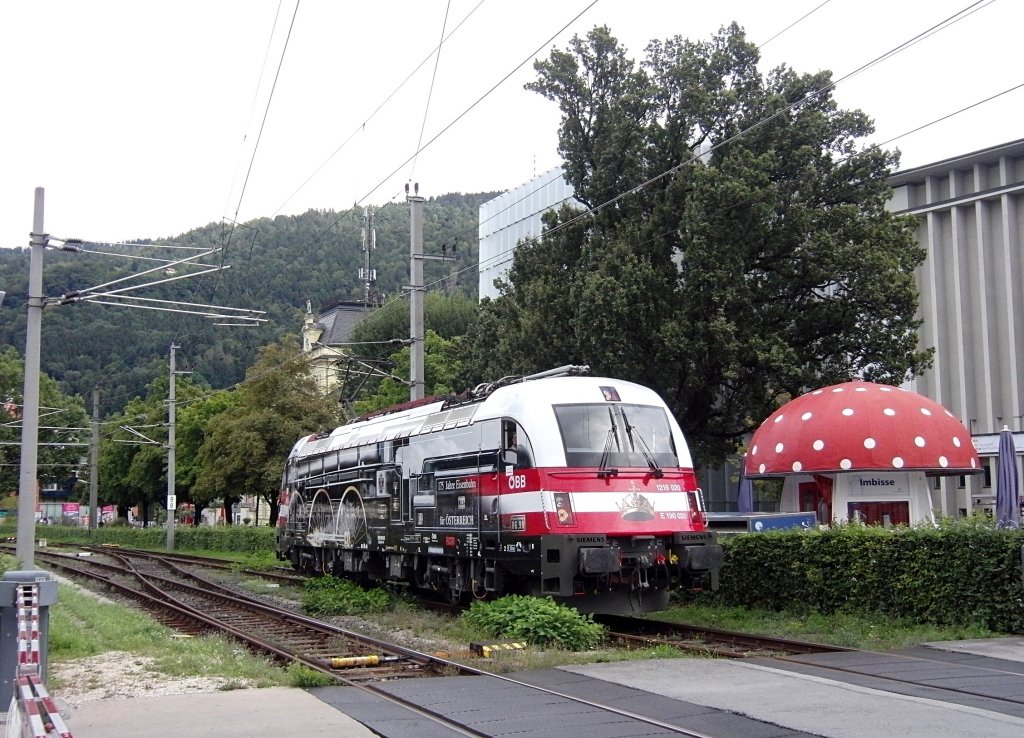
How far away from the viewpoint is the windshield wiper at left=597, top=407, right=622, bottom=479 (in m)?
15.9

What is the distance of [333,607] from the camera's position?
20.1 meters

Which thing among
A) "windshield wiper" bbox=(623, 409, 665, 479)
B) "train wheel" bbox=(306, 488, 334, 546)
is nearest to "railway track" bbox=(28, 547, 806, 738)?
"train wheel" bbox=(306, 488, 334, 546)

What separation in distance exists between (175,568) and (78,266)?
1232cm

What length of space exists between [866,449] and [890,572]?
844 cm

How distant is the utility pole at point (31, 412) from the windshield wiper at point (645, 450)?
29.5 ft

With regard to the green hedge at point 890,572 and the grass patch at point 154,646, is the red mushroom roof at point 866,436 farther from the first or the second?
the grass patch at point 154,646

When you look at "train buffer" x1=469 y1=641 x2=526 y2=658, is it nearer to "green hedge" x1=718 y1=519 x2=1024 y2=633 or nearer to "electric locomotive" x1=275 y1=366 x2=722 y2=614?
"electric locomotive" x1=275 y1=366 x2=722 y2=614

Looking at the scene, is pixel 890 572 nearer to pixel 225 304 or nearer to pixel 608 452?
pixel 608 452

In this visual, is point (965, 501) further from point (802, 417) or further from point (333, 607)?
point (333, 607)

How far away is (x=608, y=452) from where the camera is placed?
52.9 ft

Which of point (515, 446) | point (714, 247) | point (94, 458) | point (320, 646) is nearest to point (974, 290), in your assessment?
point (714, 247)

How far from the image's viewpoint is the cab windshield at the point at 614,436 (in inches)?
629

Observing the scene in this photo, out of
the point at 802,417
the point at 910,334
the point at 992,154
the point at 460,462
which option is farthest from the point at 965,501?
the point at 460,462

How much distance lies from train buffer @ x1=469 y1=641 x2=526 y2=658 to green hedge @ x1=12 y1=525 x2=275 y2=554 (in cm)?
2810
